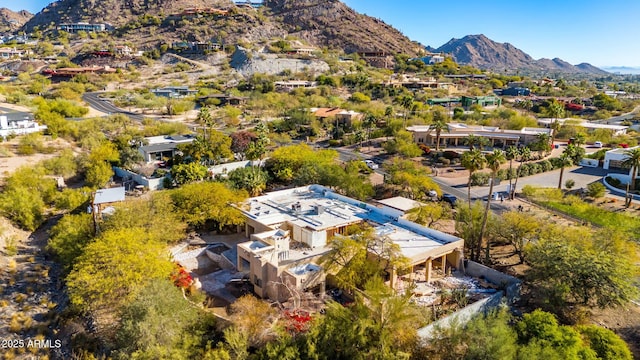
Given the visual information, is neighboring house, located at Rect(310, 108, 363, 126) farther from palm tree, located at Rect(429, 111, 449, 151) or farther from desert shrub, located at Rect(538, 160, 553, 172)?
desert shrub, located at Rect(538, 160, 553, 172)

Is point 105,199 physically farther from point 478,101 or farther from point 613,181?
point 478,101

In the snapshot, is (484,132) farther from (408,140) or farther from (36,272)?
(36,272)

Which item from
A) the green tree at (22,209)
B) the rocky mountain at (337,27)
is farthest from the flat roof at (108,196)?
the rocky mountain at (337,27)

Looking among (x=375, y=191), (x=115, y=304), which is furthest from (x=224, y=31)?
(x=115, y=304)

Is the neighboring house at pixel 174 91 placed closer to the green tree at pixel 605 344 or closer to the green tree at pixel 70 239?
the green tree at pixel 70 239

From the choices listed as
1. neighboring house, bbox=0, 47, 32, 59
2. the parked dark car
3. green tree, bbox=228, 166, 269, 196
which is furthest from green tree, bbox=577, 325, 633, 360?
neighboring house, bbox=0, 47, 32, 59

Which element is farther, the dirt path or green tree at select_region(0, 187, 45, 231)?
green tree at select_region(0, 187, 45, 231)
